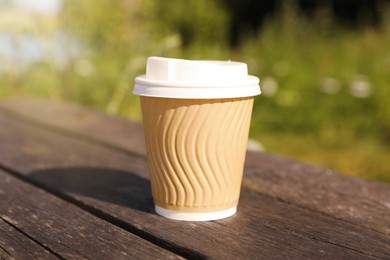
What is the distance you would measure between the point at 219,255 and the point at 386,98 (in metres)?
3.53

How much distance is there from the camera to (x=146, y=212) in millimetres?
1322

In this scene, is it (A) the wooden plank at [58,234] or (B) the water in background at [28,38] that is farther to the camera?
(B) the water in background at [28,38]

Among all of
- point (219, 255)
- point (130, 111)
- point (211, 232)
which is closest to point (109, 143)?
point (211, 232)

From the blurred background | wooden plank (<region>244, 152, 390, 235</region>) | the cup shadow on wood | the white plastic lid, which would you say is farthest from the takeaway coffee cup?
the blurred background

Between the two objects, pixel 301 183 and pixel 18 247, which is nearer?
pixel 18 247

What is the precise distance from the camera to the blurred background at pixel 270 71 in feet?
12.4

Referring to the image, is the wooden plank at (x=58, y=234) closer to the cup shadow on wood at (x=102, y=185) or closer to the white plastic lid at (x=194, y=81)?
the cup shadow on wood at (x=102, y=185)

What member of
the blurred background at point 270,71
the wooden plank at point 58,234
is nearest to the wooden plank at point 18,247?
the wooden plank at point 58,234

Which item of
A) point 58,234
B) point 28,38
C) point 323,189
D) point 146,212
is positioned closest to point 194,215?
point 146,212

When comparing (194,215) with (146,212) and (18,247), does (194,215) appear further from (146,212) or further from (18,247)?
(18,247)

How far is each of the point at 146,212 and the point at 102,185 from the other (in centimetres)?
27

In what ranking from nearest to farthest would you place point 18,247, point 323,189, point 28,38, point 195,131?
1. point 18,247
2. point 195,131
3. point 323,189
4. point 28,38

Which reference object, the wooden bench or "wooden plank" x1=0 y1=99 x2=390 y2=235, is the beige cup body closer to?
the wooden bench

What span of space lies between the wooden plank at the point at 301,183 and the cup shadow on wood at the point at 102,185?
0.82 feet
